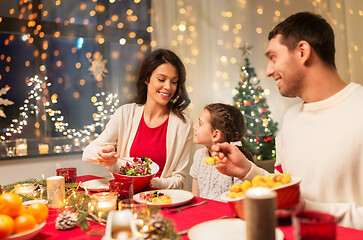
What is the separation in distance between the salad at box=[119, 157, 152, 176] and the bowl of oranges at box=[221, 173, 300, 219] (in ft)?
2.22

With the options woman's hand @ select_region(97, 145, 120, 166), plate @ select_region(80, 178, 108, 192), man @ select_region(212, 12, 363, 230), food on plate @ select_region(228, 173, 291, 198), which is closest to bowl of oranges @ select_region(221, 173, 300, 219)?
food on plate @ select_region(228, 173, 291, 198)

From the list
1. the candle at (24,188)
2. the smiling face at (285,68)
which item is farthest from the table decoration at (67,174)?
the smiling face at (285,68)

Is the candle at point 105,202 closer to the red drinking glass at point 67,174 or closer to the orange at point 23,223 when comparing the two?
the orange at point 23,223

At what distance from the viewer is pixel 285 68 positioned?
4.84ft

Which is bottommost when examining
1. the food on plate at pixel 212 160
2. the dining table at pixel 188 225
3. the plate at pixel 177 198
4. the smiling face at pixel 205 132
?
the dining table at pixel 188 225

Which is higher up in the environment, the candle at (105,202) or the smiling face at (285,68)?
the smiling face at (285,68)

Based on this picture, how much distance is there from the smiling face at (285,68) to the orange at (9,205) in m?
1.17

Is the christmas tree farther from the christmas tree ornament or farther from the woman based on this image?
the woman

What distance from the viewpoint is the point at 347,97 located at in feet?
4.44

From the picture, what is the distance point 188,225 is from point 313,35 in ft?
3.15

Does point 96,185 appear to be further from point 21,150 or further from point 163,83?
point 21,150

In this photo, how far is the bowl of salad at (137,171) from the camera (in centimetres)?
168

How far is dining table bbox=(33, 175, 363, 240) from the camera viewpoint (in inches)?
40.8

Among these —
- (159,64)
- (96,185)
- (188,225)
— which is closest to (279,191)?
A: (188,225)
